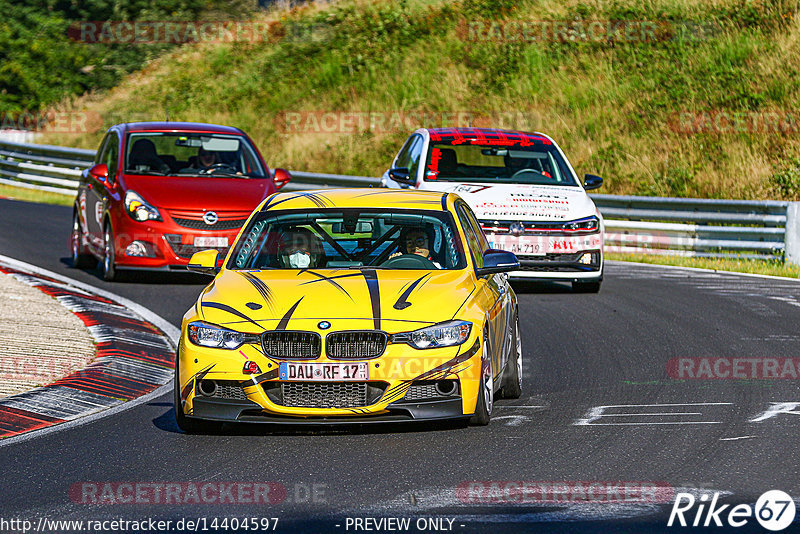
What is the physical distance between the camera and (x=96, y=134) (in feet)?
131

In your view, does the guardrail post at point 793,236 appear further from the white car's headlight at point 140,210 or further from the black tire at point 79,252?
the black tire at point 79,252

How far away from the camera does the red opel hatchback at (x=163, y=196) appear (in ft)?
50.8

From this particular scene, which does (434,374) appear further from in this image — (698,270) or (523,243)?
(698,270)

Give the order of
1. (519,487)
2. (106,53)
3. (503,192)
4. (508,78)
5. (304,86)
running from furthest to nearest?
(106,53)
(304,86)
(508,78)
(503,192)
(519,487)

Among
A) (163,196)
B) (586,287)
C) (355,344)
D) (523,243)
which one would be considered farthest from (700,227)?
(355,344)

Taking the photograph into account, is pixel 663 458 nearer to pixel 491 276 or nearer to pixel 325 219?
pixel 491 276

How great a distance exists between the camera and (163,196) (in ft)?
51.5

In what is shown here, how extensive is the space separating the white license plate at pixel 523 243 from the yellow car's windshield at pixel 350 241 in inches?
231

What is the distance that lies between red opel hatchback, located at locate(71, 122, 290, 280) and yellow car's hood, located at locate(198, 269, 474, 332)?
683 centimetres

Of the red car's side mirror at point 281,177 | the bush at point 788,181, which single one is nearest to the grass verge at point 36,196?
the red car's side mirror at point 281,177

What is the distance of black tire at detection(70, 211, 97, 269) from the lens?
1714 cm

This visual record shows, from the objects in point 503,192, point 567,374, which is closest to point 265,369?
point 567,374

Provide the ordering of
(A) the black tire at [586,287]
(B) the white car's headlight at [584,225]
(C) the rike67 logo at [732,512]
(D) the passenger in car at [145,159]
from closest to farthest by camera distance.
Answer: (C) the rike67 logo at [732,512]
(B) the white car's headlight at [584,225]
(A) the black tire at [586,287]
(D) the passenger in car at [145,159]

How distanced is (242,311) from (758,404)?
3586 millimetres
